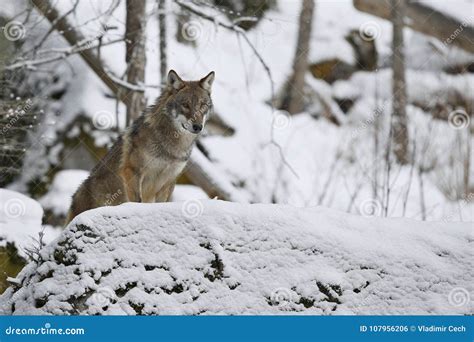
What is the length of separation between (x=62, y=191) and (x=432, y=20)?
21.1 feet

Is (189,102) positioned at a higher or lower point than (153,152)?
higher

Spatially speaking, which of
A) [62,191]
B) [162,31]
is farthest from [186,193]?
[162,31]

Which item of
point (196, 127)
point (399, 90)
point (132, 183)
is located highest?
point (399, 90)

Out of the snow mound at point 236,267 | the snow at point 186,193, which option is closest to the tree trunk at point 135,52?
the snow at point 186,193

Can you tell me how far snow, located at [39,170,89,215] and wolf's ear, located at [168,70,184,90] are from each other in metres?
4.45

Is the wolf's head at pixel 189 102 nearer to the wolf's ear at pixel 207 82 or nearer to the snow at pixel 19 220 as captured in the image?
the wolf's ear at pixel 207 82

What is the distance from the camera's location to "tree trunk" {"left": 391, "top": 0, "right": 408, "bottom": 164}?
49.1ft

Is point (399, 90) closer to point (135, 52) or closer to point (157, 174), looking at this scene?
point (135, 52)

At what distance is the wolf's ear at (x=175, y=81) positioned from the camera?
24.0ft

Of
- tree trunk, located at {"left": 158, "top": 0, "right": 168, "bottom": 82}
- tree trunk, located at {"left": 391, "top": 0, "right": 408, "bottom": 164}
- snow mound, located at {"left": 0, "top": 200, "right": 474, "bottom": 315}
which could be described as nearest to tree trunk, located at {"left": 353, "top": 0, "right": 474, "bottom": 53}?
tree trunk, located at {"left": 391, "top": 0, "right": 408, "bottom": 164}

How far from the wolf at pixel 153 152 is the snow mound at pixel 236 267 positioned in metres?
2.18

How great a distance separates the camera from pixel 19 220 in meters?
7.55

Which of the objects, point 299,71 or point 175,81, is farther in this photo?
point 299,71

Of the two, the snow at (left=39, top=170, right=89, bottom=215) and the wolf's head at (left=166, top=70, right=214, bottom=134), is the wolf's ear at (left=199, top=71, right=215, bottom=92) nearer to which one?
the wolf's head at (left=166, top=70, right=214, bottom=134)
